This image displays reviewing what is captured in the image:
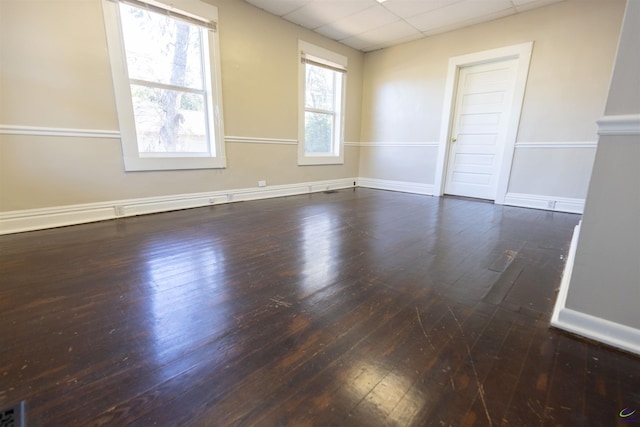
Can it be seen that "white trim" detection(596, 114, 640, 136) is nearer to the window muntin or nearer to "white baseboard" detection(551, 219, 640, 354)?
"white baseboard" detection(551, 219, 640, 354)

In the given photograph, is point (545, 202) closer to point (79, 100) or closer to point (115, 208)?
point (115, 208)

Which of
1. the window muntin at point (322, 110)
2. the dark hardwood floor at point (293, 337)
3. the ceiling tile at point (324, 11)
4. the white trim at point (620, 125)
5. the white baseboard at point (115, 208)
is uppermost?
Answer: the ceiling tile at point (324, 11)

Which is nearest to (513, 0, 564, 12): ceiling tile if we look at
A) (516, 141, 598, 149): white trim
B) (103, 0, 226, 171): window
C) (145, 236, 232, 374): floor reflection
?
(516, 141, 598, 149): white trim

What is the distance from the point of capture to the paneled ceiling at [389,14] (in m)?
3.52

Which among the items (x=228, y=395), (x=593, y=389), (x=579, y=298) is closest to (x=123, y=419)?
(x=228, y=395)

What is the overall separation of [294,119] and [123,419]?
13.9 ft

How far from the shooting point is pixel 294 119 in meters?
4.46

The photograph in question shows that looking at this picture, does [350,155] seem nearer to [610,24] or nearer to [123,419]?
[610,24]

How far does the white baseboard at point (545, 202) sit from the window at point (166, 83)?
165 inches

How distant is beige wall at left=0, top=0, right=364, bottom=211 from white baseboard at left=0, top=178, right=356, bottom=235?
2.6 inches

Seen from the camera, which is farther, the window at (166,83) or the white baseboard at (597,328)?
the window at (166,83)

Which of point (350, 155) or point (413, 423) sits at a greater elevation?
point (350, 155)

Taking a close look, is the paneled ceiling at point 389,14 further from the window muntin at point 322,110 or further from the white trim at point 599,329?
the white trim at point 599,329

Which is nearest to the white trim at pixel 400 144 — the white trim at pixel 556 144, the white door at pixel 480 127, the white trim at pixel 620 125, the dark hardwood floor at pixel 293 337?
the white door at pixel 480 127
